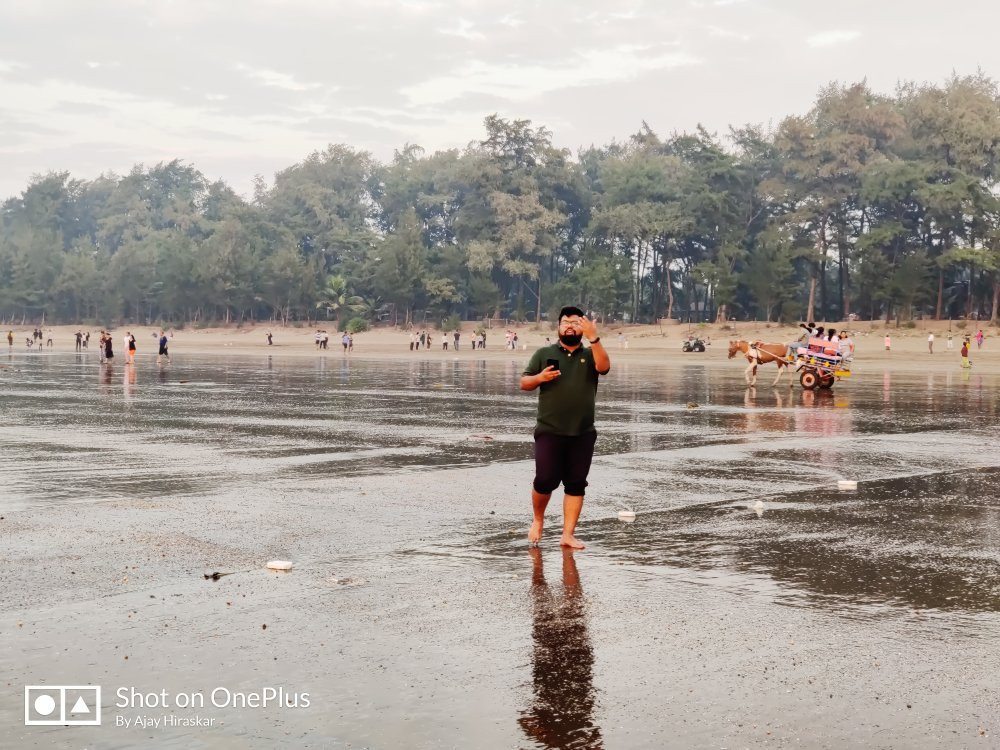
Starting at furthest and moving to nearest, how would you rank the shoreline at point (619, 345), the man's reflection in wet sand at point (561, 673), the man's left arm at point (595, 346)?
the shoreline at point (619, 345) → the man's left arm at point (595, 346) → the man's reflection in wet sand at point (561, 673)

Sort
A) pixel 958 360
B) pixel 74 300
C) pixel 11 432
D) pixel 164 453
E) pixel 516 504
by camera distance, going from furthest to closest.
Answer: pixel 74 300
pixel 958 360
pixel 11 432
pixel 164 453
pixel 516 504

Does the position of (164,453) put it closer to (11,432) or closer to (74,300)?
(11,432)

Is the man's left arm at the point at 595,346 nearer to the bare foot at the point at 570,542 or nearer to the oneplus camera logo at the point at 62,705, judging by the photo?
the bare foot at the point at 570,542

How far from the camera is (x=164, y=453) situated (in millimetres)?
15422

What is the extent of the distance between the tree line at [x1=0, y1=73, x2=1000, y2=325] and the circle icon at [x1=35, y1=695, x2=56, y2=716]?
2895 inches

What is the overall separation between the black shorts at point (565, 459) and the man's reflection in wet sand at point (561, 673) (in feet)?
3.94

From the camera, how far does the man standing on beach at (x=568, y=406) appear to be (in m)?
8.58

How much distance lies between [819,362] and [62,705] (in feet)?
94.1

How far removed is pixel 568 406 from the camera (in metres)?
8.62

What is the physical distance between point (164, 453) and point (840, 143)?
75448 millimetres

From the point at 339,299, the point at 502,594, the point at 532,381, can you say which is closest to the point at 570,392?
the point at 532,381

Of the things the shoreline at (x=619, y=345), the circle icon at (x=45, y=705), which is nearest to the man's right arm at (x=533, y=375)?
the circle icon at (x=45, y=705)

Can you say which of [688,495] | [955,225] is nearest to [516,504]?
[688,495]

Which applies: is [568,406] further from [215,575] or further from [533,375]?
[215,575]
